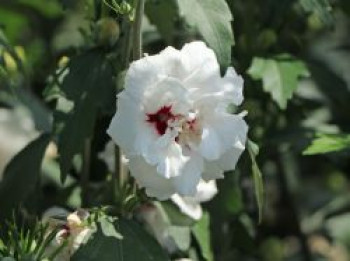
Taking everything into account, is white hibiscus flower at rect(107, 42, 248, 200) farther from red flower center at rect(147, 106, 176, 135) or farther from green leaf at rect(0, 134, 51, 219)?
green leaf at rect(0, 134, 51, 219)

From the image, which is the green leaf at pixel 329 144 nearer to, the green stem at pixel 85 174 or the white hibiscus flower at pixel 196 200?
the white hibiscus flower at pixel 196 200

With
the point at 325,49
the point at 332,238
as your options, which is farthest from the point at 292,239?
the point at 325,49

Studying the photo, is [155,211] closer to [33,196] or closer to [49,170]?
[33,196]

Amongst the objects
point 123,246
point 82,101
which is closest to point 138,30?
point 82,101

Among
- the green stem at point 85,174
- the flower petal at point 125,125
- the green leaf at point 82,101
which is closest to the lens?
the flower petal at point 125,125

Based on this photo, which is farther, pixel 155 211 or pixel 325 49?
pixel 325 49

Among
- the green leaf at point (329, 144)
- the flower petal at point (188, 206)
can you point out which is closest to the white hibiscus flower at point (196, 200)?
the flower petal at point (188, 206)

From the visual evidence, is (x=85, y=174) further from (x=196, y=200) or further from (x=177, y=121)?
(x=177, y=121)
